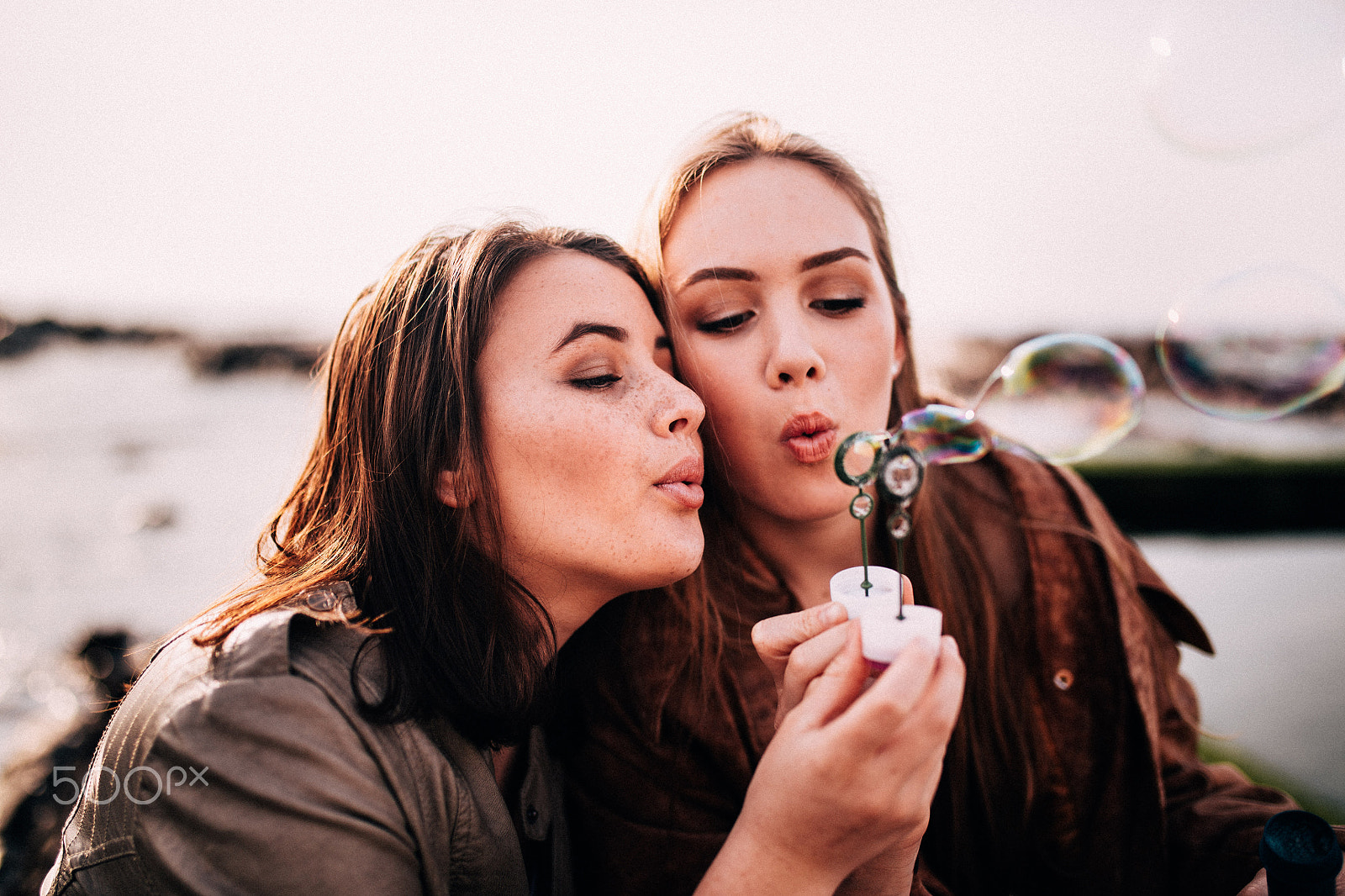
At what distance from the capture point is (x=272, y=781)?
128 centimetres

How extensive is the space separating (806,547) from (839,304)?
80 cm

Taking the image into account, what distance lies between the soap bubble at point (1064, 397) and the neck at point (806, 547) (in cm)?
58

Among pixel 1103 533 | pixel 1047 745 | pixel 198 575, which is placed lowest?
pixel 198 575

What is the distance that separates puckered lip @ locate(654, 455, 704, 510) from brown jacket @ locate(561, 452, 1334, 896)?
59 centimetres

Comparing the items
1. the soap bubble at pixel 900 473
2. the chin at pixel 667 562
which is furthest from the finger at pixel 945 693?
the chin at pixel 667 562

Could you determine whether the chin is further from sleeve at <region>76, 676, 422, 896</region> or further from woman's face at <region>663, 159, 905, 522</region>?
sleeve at <region>76, 676, 422, 896</region>

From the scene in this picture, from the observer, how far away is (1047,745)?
7.25ft

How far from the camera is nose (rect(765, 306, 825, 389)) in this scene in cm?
185

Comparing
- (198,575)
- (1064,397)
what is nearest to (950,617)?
(1064,397)

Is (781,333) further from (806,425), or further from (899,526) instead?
(899,526)

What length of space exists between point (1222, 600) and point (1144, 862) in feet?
22.4

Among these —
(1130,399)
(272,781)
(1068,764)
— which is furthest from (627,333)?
(1068,764)

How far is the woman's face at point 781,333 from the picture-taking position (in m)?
1.91

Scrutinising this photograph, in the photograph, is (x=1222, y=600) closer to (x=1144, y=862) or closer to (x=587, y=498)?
(x=1144, y=862)
